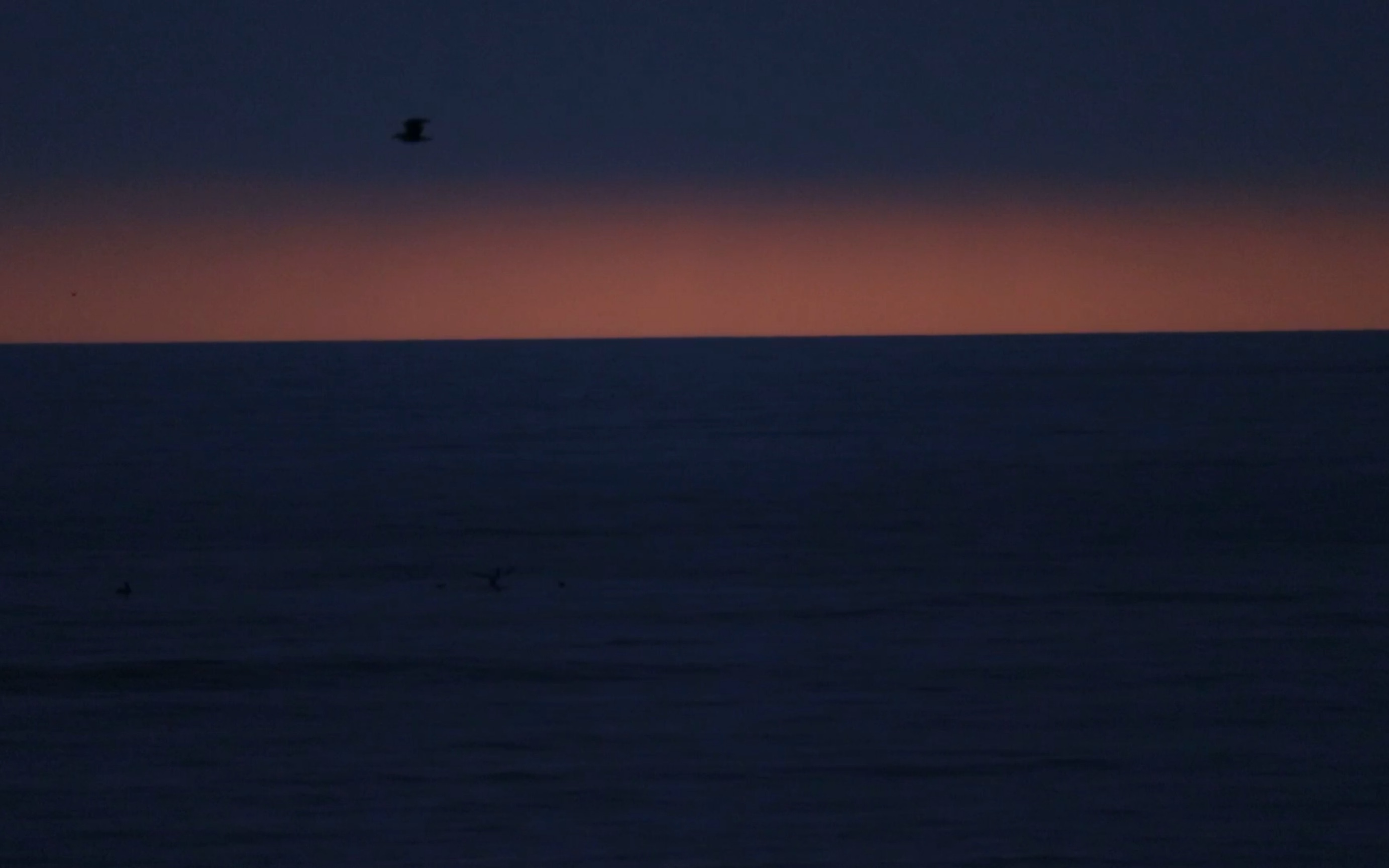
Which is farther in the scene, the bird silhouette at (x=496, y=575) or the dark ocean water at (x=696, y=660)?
the bird silhouette at (x=496, y=575)

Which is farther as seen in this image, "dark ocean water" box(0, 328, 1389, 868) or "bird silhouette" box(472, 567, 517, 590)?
"bird silhouette" box(472, 567, 517, 590)

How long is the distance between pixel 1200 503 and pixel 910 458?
847cm

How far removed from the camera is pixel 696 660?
43.0 ft

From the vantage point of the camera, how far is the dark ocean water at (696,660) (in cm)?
915

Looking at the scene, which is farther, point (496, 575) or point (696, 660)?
point (496, 575)

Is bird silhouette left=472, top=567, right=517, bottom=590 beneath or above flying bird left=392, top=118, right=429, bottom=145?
beneath

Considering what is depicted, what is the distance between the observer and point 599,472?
30.2 m

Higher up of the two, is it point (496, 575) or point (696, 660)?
point (496, 575)

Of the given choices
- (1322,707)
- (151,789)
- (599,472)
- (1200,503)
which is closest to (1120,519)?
(1200,503)

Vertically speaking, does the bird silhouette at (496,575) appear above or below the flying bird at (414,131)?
below

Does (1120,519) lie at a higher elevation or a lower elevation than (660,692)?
higher

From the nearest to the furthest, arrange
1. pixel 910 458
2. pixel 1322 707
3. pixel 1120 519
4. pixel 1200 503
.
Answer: pixel 1322 707, pixel 1120 519, pixel 1200 503, pixel 910 458

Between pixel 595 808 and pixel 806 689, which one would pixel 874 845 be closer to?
pixel 595 808

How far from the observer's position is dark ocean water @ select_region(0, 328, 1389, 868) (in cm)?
915
